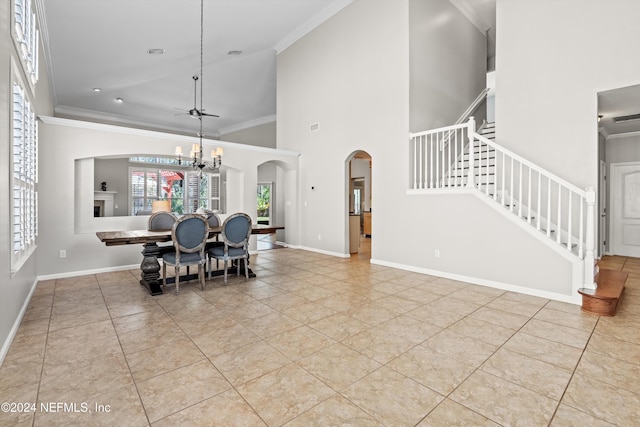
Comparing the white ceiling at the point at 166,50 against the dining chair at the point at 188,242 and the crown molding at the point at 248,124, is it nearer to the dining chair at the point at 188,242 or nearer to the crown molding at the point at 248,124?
the crown molding at the point at 248,124

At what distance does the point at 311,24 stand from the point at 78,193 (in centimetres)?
590

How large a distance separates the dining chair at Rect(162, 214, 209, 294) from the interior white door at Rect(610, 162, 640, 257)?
8.46 metres

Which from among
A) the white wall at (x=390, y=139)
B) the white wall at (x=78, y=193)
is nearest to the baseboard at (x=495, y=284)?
the white wall at (x=390, y=139)

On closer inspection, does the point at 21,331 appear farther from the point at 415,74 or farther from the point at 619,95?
the point at 619,95

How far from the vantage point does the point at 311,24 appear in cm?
721

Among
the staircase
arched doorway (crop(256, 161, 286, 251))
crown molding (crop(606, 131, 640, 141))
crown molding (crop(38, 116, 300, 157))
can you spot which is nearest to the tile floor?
the staircase

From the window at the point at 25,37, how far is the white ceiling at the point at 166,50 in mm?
1118

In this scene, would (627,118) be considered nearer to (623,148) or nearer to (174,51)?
(623,148)

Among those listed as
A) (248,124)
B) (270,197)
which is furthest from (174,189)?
(248,124)

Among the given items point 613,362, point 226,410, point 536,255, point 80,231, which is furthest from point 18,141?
point 536,255

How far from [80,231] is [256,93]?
6466 mm

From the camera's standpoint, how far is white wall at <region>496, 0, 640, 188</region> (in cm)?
402

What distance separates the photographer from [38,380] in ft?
6.78

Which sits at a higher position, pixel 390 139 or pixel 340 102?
pixel 340 102
